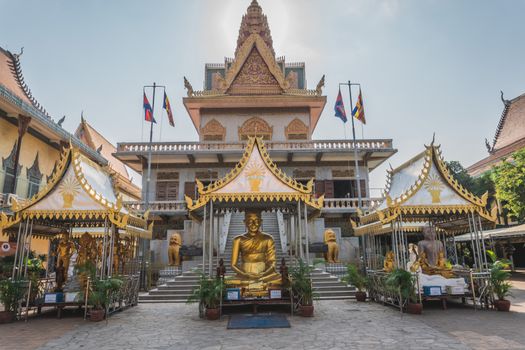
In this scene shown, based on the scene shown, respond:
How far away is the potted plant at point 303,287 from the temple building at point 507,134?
25948 mm

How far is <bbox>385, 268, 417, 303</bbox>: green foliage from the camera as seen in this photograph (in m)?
8.30

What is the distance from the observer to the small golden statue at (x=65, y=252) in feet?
30.5

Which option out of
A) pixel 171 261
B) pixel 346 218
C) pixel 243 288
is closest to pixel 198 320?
pixel 243 288

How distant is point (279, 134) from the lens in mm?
24297

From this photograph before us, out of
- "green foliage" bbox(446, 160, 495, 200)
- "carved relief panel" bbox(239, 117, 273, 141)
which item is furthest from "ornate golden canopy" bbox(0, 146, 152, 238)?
"green foliage" bbox(446, 160, 495, 200)

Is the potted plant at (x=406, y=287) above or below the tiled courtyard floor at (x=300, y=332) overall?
above

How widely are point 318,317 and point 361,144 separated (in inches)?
611

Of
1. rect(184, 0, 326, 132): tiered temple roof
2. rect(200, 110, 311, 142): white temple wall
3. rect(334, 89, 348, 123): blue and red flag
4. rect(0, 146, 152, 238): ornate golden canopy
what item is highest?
rect(184, 0, 326, 132): tiered temple roof

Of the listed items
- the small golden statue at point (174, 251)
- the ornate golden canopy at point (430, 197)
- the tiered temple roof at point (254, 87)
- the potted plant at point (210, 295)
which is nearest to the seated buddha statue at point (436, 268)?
the ornate golden canopy at point (430, 197)

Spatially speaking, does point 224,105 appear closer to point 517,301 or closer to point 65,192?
point 65,192

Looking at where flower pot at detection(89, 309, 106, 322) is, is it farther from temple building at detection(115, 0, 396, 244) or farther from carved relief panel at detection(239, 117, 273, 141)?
carved relief panel at detection(239, 117, 273, 141)

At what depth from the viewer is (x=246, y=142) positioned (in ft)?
71.5

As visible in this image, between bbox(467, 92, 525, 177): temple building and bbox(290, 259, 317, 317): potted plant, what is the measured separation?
25948mm

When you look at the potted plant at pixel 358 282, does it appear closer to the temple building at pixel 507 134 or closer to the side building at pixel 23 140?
the side building at pixel 23 140
